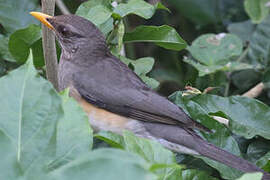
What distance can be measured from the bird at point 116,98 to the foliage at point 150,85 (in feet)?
0.34

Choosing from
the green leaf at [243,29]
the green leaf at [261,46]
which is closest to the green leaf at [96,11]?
the green leaf at [261,46]

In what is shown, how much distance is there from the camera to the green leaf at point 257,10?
15.4ft

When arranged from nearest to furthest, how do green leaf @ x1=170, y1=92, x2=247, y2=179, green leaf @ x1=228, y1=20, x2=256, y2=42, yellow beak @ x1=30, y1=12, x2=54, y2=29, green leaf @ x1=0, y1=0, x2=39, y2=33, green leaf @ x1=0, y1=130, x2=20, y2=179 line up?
green leaf @ x1=0, y1=130, x2=20, y2=179 < green leaf @ x1=170, y1=92, x2=247, y2=179 < yellow beak @ x1=30, y1=12, x2=54, y2=29 < green leaf @ x1=0, y1=0, x2=39, y2=33 < green leaf @ x1=228, y1=20, x2=256, y2=42

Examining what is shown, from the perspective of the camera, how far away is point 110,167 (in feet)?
5.17

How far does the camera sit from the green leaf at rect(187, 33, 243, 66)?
4.43 m

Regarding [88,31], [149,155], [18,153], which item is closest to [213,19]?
[88,31]

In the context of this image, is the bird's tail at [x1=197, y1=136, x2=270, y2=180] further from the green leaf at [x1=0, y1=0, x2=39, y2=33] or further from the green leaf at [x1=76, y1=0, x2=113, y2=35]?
the green leaf at [x1=0, y1=0, x2=39, y2=33]

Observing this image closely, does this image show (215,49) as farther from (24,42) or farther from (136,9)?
(24,42)

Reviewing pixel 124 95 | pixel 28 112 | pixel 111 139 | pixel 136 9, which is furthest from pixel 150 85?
pixel 28 112

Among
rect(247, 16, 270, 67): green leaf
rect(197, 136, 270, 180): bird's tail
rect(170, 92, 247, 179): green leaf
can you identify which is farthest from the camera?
rect(247, 16, 270, 67): green leaf

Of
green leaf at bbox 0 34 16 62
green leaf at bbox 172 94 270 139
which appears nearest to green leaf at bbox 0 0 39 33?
green leaf at bbox 0 34 16 62

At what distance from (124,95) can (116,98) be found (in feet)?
0.23

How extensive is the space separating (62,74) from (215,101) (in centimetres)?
118

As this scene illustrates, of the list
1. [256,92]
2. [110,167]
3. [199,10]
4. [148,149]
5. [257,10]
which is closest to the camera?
[110,167]
